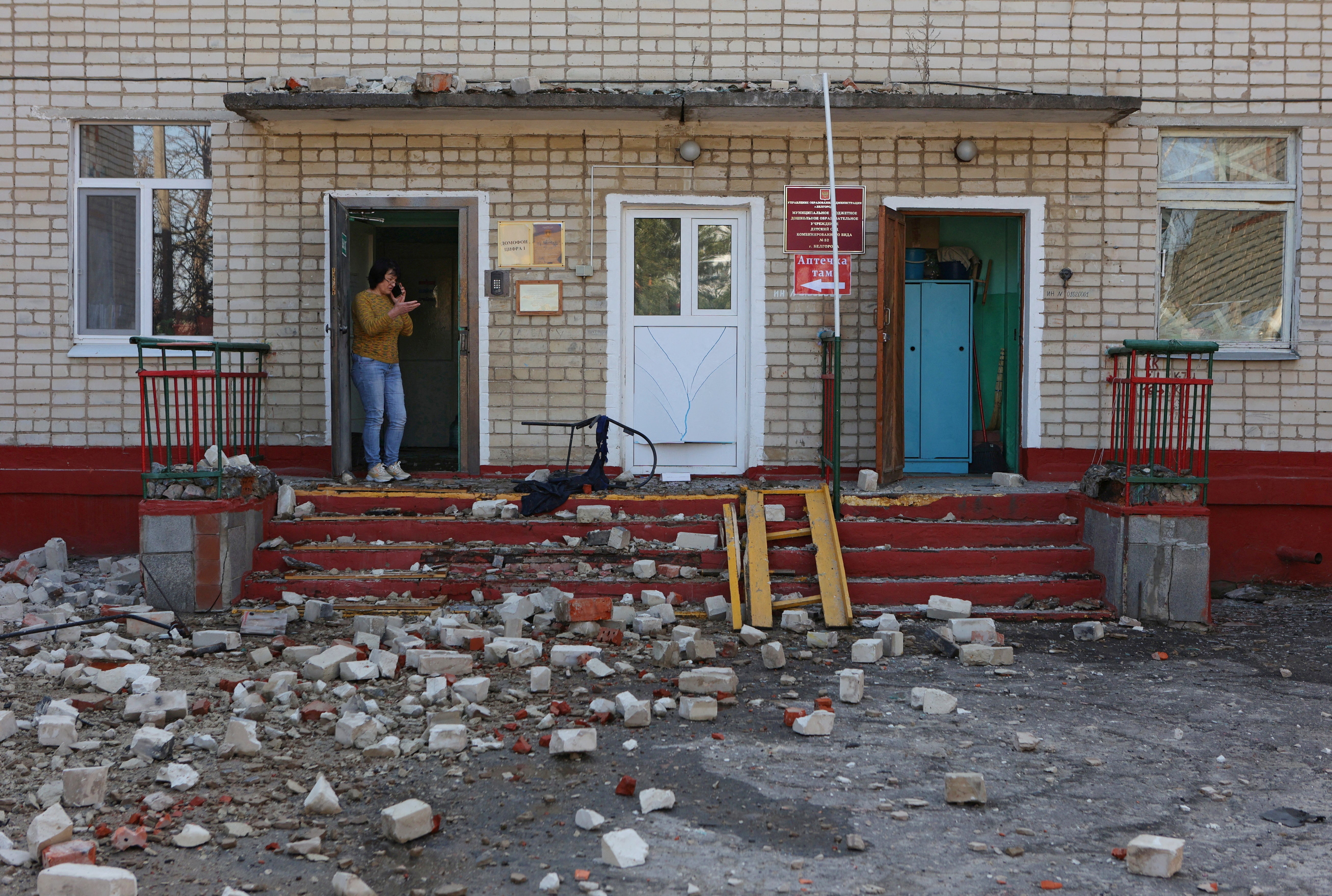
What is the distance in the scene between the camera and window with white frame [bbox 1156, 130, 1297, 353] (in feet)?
26.9

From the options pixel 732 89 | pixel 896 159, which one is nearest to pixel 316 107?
pixel 732 89

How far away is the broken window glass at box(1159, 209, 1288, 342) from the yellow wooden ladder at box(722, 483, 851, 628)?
3447mm

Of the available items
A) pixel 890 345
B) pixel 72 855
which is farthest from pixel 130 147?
pixel 72 855

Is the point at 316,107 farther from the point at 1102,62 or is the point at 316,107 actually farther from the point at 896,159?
the point at 1102,62

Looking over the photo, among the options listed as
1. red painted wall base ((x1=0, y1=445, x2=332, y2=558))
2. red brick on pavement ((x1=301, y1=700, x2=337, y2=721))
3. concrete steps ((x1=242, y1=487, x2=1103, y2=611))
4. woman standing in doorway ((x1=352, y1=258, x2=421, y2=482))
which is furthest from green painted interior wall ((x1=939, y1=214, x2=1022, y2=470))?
red painted wall base ((x1=0, y1=445, x2=332, y2=558))

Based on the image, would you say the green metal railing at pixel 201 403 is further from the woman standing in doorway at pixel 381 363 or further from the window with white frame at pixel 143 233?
the woman standing in doorway at pixel 381 363

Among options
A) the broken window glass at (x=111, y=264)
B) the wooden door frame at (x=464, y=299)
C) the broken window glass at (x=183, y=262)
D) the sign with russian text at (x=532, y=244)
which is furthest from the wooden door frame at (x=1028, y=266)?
Result: the broken window glass at (x=111, y=264)

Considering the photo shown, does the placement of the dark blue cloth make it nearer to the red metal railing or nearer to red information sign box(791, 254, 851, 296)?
red information sign box(791, 254, 851, 296)

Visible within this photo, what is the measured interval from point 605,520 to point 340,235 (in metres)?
3.11

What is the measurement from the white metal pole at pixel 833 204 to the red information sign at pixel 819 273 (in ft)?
0.13

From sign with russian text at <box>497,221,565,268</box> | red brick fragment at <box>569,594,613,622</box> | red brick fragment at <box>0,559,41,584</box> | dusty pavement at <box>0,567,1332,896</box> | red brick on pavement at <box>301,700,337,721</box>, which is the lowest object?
dusty pavement at <box>0,567,1332,896</box>

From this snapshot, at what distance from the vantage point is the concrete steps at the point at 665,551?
6.49m

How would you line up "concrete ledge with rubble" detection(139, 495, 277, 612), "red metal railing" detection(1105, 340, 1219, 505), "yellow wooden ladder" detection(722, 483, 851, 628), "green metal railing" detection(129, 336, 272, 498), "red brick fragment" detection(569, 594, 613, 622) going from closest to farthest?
"red brick fragment" detection(569, 594, 613, 622), "yellow wooden ladder" detection(722, 483, 851, 628), "concrete ledge with rubble" detection(139, 495, 277, 612), "red metal railing" detection(1105, 340, 1219, 505), "green metal railing" detection(129, 336, 272, 498)

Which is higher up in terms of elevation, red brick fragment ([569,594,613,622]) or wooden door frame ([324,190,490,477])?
wooden door frame ([324,190,490,477])
